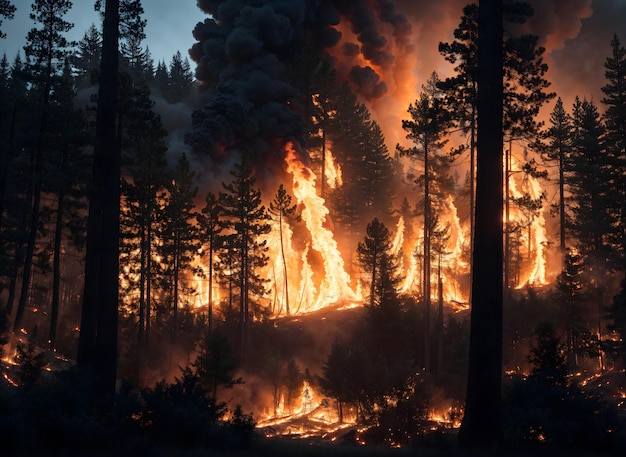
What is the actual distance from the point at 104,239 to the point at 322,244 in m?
29.1

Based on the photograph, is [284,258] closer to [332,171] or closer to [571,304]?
[332,171]

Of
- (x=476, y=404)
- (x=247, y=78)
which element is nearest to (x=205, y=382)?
(x=476, y=404)

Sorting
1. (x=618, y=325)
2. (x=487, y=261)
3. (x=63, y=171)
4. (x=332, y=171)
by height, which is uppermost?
(x=332, y=171)

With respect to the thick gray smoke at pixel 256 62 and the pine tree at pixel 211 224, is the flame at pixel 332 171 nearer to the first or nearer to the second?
the thick gray smoke at pixel 256 62

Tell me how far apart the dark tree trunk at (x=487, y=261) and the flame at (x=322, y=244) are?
103 ft

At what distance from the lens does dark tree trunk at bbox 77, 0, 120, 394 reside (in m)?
13.4

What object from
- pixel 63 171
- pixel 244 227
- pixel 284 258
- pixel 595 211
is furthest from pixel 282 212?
pixel 595 211

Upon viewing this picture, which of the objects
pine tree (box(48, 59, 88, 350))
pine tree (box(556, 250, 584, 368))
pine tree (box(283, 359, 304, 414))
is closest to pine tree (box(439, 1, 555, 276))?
pine tree (box(48, 59, 88, 350))

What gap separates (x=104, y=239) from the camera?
14.1 metres

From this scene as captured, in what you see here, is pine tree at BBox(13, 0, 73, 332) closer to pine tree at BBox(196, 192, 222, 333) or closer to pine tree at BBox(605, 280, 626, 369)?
pine tree at BBox(196, 192, 222, 333)

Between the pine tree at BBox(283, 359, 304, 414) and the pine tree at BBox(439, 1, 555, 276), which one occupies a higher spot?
the pine tree at BBox(439, 1, 555, 276)

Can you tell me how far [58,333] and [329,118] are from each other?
3203cm

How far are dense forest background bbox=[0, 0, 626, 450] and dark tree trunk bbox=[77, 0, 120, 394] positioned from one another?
226 millimetres

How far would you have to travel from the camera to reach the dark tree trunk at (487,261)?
1035cm
